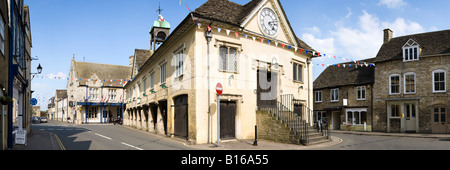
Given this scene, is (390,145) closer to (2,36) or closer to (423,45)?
(423,45)

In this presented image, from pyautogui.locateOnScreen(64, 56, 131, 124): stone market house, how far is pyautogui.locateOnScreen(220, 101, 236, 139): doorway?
31577 mm

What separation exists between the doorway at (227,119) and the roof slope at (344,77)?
18487 mm

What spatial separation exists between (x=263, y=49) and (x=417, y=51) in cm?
1612

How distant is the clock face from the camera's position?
16641mm

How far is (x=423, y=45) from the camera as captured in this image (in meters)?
24.9

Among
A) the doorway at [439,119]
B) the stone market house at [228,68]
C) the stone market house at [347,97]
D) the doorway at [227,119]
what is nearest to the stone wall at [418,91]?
the doorway at [439,119]

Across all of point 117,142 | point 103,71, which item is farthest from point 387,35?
point 103,71

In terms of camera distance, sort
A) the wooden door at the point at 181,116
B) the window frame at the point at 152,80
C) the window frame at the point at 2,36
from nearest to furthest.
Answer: the window frame at the point at 2,36
the wooden door at the point at 181,116
the window frame at the point at 152,80

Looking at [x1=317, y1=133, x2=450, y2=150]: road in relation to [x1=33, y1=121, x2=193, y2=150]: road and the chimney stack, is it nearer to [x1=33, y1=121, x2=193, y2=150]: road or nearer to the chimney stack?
[x1=33, y1=121, x2=193, y2=150]: road

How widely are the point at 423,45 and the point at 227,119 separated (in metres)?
20.6

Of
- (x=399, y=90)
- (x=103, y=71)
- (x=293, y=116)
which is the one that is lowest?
(x=293, y=116)

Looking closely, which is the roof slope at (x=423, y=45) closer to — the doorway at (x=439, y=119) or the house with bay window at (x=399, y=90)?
the house with bay window at (x=399, y=90)

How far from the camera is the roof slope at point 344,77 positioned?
28.6m

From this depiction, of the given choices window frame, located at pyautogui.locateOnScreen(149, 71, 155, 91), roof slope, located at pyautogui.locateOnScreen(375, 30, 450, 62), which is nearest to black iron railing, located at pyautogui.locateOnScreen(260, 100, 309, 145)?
window frame, located at pyautogui.locateOnScreen(149, 71, 155, 91)
